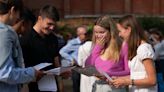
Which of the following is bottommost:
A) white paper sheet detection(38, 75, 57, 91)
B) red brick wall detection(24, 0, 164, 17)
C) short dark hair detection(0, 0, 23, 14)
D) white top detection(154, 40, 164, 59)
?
red brick wall detection(24, 0, 164, 17)

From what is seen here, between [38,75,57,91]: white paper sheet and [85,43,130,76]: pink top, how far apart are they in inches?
18.3

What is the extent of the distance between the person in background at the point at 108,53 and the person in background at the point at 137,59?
0.09 m

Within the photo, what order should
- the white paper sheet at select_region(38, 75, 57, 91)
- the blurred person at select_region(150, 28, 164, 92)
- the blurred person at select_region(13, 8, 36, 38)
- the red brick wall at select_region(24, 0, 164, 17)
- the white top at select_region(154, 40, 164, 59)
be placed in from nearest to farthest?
1. the white paper sheet at select_region(38, 75, 57, 91)
2. the blurred person at select_region(13, 8, 36, 38)
3. the blurred person at select_region(150, 28, 164, 92)
4. the white top at select_region(154, 40, 164, 59)
5. the red brick wall at select_region(24, 0, 164, 17)

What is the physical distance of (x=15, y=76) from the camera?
14.1ft

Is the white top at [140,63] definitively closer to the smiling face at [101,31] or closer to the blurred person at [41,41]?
the smiling face at [101,31]

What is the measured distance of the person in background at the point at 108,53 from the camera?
5664mm

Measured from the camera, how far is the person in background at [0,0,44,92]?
426 cm

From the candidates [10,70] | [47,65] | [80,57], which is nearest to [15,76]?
[10,70]

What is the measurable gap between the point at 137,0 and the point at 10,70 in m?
21.6

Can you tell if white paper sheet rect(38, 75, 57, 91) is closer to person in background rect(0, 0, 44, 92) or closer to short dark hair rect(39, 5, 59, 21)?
short dark hair rect(39, 5, 59, 21)

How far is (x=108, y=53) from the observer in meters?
5.68

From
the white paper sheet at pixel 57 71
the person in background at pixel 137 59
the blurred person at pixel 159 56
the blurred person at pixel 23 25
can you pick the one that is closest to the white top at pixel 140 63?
the person in background at pixel 137 59

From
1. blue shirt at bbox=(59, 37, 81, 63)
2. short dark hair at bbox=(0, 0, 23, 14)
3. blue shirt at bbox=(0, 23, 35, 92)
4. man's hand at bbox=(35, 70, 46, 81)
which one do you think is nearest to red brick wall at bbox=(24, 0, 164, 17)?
blue shirt at bbox=(59, 37, 81, 63)

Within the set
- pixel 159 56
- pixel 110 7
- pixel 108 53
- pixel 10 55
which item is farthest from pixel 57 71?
pixel 110 7
